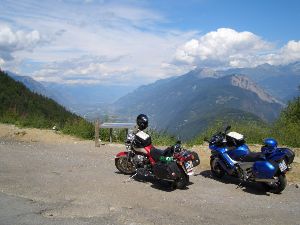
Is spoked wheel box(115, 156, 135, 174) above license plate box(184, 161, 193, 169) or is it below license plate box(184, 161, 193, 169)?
below

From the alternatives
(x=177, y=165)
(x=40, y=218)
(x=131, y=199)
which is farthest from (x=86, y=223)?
(x=177, y=165)

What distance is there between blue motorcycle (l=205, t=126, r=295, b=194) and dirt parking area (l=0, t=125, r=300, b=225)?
1.03ft

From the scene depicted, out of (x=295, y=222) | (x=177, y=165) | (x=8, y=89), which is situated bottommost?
(x=295, y=222)

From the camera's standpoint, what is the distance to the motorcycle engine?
10398mm

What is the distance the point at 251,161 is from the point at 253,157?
113 mm

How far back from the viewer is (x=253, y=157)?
10062 millimetres

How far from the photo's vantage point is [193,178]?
10.9 m

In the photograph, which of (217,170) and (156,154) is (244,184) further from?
(156,154)

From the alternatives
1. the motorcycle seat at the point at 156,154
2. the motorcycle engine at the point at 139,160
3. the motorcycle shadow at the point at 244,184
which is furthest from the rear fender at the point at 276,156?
the motorcycle engine at the point at 139,160

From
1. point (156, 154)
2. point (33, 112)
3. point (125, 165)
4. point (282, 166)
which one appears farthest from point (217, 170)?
point (33, 112)

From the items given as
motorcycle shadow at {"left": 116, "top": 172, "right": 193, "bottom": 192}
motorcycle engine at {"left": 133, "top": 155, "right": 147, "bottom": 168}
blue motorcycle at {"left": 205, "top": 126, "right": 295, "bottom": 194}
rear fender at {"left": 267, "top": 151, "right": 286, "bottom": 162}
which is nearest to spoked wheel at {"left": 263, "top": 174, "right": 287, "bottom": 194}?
blue motorcycle at {"left": 205, "top": 126, "right": 295, "bottom": 194}

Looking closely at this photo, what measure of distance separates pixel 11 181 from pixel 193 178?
4629 millimetres

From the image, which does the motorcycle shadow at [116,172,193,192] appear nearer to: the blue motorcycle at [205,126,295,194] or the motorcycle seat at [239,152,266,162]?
the blue motorcycle at [205,126,295,194]

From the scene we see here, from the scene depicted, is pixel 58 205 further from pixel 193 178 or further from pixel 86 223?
pixel 193 178
